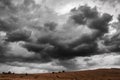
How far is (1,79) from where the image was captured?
95750mm

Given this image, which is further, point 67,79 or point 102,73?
point 102,73

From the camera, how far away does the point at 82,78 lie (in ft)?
353

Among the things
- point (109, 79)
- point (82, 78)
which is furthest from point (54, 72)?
→ point (109, 79)

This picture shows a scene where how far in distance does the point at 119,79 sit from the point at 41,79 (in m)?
36.3

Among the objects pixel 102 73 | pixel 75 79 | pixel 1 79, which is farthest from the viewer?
pixel 102 73

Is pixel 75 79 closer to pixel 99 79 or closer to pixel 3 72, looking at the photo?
pixel 99 79

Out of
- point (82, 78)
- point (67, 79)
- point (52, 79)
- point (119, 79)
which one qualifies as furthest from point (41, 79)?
point (119, 79)

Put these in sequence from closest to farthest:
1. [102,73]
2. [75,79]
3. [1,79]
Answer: [1,79] < [75,79] < [102,73]

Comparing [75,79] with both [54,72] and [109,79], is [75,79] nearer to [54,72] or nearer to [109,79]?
[109,79]

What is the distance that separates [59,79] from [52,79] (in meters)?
3.08

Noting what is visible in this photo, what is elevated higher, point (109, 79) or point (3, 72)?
point (3, 72)

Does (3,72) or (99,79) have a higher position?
(3,72)

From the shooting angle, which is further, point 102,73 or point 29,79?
point 102,73

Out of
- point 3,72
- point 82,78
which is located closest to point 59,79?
point 82,78
